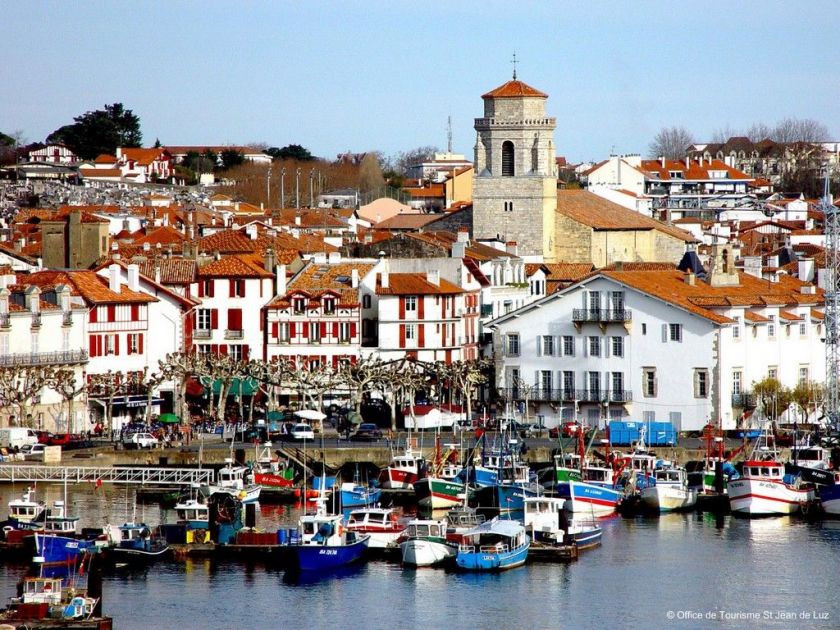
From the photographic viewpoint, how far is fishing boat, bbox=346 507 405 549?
61062 mm

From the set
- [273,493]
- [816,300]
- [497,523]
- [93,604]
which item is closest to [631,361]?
[816,300]

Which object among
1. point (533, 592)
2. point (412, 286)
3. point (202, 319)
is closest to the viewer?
point (533, 592)

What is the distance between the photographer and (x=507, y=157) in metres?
115

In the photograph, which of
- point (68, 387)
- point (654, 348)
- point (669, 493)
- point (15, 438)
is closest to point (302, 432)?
point (68, 387)

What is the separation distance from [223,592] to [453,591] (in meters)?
5.41

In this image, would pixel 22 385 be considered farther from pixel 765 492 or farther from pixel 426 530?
pixel 765 492

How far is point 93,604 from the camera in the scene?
50219 mm

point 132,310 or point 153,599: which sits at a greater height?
point 132,310

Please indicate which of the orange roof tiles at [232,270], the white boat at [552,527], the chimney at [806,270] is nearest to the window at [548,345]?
the orange roof tiles at [232,270]

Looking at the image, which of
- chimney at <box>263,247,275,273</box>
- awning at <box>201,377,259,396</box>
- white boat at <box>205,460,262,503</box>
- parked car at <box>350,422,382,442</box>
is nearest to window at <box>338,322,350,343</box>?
chimney at <box>263,247,275,273</box>

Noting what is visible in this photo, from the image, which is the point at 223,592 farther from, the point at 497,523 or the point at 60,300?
the point at 60,300

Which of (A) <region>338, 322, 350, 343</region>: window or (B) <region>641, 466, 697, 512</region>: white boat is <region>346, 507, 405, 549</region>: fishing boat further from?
(A) <region>338, 322, 350, 343</region>: window

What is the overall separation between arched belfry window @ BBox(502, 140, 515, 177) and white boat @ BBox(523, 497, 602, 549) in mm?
52970

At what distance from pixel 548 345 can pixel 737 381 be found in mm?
6769
